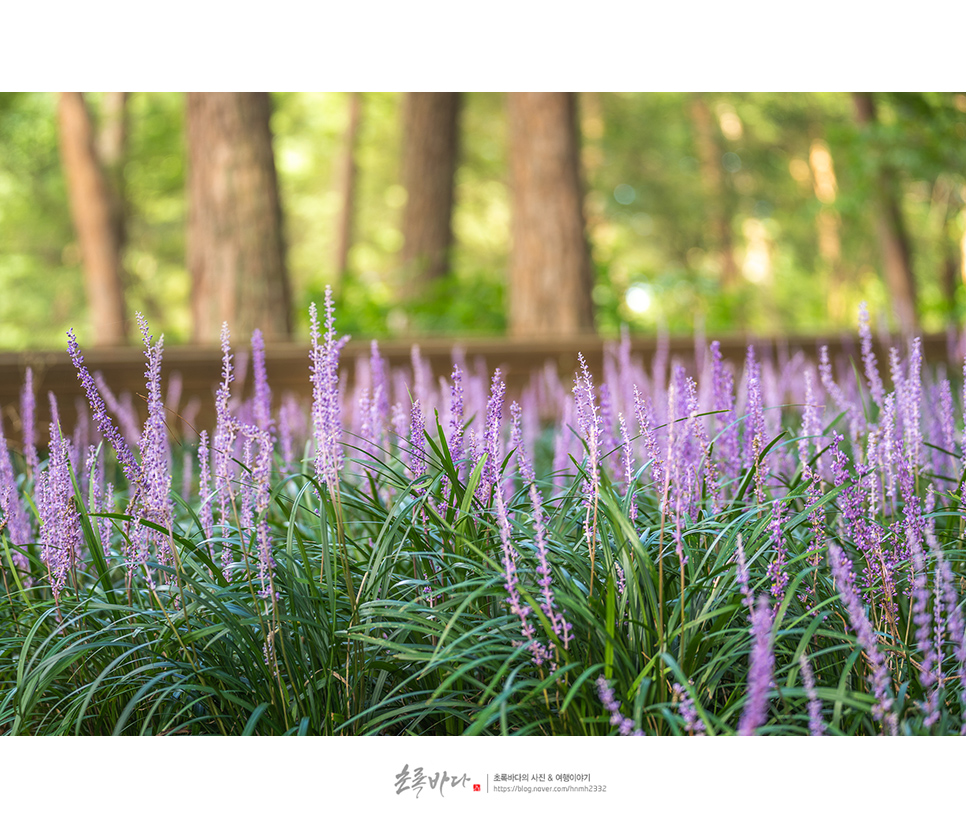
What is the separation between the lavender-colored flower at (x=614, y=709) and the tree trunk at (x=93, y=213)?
12.5 meters

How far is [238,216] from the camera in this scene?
18.3 ft

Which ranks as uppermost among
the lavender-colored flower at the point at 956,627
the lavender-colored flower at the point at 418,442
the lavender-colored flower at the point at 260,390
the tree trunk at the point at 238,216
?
the tree trunk at the point at 238,216

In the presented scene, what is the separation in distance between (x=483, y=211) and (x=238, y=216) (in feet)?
53.0

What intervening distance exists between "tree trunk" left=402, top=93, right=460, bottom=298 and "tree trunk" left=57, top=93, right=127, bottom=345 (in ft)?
17.0

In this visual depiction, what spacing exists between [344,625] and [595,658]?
0.52m

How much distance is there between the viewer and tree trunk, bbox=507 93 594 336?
6.76m

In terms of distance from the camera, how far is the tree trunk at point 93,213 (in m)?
12.3

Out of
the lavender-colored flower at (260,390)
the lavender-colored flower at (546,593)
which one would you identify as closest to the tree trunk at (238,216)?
the lavender-colored flower at (260,390)

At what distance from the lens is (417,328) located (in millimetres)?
7789

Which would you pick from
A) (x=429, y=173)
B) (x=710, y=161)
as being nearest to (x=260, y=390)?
(x=429, y=173)

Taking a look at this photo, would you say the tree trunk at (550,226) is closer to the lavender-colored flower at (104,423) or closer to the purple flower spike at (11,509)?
the purple flower spike at (11,509)
